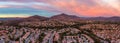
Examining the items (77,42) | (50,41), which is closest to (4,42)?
(50,41)

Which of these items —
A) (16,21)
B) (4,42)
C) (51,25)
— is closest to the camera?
(4,42)

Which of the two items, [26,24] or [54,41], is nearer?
[54,41]

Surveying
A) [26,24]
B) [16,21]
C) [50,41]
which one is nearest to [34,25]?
[26,24]

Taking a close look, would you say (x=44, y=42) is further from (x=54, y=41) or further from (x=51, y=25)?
(x=51, y=25)

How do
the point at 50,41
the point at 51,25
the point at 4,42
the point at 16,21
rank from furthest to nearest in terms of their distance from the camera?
the point at 16,21 → the point at 51,25 → the point at 50,41 → the point at 4,42

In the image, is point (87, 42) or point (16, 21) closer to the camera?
point (87, 42)

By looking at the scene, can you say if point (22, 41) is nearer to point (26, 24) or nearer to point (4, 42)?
point (4, 42)

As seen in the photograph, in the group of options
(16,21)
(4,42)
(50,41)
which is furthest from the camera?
(16,21)
